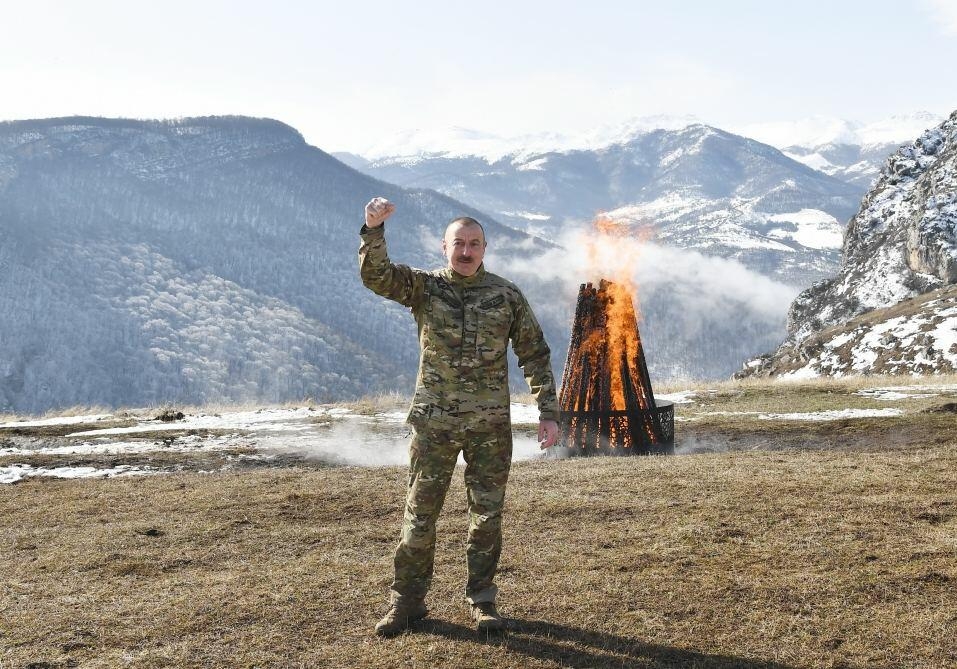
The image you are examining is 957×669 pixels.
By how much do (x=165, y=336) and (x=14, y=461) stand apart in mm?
139159

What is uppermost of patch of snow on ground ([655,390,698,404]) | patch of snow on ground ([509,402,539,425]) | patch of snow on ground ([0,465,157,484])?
patch of snow on ground ([655,390,698,404])

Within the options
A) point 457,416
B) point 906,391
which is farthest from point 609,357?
point 906,391

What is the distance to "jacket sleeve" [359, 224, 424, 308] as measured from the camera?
4527mm

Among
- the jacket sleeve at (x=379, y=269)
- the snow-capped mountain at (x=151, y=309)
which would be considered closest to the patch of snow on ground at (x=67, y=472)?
the jacket sleeve at (x=379, y=269)

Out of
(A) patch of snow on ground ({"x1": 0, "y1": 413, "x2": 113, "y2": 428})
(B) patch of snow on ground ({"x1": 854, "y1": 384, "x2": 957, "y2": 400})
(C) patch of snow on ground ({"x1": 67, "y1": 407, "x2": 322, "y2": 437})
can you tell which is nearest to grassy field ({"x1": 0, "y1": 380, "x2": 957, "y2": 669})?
(C) patch of snow on ground ({"x1": 67, "y1": 407, "x2": 322, "y2": 437})

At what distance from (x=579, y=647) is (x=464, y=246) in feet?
8.48

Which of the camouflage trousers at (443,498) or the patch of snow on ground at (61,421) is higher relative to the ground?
the camouflage trousers at (443,498)

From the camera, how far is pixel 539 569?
19.2 ft

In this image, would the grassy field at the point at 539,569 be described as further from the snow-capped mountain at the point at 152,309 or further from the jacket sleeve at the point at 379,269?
the snow-capped mountain at the point at 152,309

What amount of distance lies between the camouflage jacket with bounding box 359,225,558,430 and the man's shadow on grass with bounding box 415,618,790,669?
4.30ft

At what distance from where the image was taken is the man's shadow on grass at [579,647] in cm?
421

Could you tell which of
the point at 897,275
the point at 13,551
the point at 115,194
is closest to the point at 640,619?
the point at 13,551

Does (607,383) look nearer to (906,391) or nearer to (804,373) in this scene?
(906,391)

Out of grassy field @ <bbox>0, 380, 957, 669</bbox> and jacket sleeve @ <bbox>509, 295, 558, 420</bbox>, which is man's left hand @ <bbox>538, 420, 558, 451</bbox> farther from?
grassy field @ <bbox>0, 380, 957, 669</bbox>
